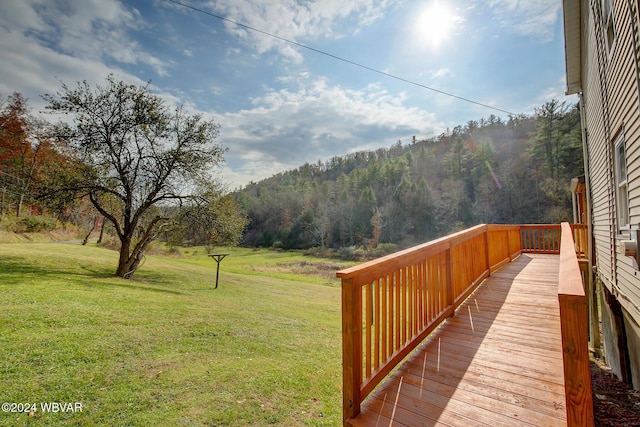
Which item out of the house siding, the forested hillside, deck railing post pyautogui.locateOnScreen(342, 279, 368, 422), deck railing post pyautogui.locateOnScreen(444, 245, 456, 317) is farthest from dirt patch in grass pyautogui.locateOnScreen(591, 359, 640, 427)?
the forested hillside

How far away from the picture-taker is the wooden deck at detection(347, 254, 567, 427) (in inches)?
79.0

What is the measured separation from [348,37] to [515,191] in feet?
129

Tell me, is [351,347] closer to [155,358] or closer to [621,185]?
[155,358]

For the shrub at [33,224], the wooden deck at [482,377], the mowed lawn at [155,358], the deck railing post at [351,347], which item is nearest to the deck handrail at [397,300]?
the deck railing post at [351,347]

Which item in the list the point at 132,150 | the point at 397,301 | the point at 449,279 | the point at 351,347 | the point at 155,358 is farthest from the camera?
the point at 132,150

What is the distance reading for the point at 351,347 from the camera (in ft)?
6.64

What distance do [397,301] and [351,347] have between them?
0.81 meters

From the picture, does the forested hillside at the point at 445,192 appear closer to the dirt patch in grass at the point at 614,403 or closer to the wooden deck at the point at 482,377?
the dirt patch in grass at the point at 614,403

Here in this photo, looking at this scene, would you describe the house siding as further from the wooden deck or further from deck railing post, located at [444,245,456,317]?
deck railing post, located at [444,245,456,317]

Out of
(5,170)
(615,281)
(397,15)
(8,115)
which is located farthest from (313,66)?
(5,170)

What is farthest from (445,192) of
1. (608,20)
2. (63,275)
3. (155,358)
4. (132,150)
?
(155,358)

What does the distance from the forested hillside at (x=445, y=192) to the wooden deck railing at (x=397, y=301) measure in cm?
3215

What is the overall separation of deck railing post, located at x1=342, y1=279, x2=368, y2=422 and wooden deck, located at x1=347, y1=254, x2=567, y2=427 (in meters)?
0.11

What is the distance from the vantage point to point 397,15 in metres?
7.32
